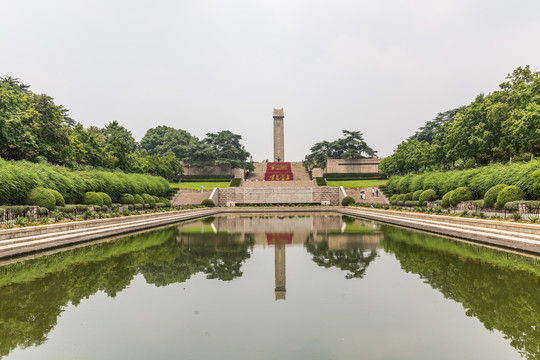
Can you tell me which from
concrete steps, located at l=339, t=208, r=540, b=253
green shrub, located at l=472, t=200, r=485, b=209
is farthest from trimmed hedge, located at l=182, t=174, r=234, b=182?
concrete steps, located at l=339, t=208, r=540, b=253

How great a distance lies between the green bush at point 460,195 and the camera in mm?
23000

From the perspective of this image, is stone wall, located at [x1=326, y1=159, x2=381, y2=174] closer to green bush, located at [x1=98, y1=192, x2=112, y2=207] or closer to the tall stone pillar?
green bush, located at [x1=98, y1=192, x2=112, y2=207]

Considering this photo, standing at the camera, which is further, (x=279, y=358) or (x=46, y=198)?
(x=46, y=198)

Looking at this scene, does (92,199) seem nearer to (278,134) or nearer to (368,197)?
(368,197)

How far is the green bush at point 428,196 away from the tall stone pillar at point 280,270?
69.3 feet

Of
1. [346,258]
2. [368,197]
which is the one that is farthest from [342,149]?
[346,258]

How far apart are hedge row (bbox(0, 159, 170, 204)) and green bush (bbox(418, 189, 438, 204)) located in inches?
975

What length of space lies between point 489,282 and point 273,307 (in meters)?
3.81

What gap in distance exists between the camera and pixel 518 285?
5727 millimetres

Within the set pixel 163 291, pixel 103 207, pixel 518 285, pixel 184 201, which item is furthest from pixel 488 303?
pixel 184 201

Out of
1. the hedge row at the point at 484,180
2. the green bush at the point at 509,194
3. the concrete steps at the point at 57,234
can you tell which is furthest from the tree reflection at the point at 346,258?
the hedge row at the point at 484,180

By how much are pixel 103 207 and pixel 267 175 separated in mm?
41347

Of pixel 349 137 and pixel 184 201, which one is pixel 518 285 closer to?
pixel 184 201

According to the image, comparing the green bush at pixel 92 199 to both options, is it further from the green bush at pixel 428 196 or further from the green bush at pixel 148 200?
the green bush at pixel 428 196
